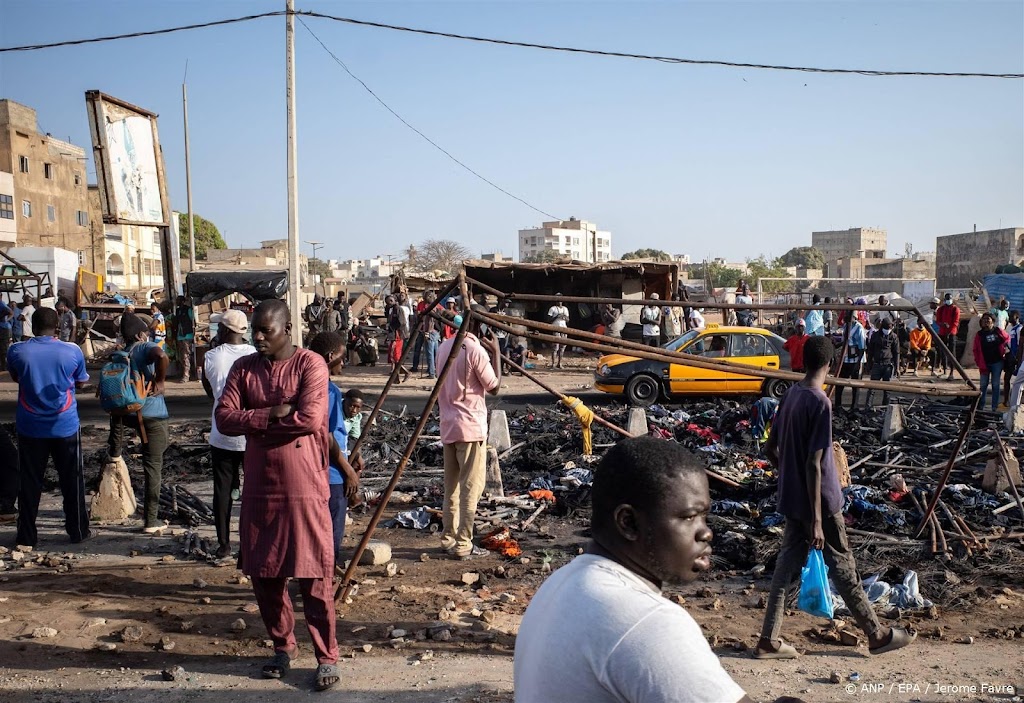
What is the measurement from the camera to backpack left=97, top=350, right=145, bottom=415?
694cm

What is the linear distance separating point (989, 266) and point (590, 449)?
146ft

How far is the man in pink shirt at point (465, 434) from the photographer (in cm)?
678

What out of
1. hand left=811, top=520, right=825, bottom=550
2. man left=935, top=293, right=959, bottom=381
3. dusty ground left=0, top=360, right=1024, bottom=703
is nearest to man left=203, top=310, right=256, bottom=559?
dusty ground left=0, top=360, right=1024, bottom=703

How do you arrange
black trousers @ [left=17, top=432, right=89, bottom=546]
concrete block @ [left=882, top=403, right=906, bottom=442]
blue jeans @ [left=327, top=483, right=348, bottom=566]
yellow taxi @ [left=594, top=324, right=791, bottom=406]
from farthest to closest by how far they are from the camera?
1. yellow taxi @ [left=594, top=324, right=791, bottom=406]
2. concrete block @ [left=882, top=403, right=906, bottom=442]
3. black trousers @ [left=17, top=432, right=89, bottom=546]
4. blue jeans @ [left=327, top=483, right=348, bottom=566]

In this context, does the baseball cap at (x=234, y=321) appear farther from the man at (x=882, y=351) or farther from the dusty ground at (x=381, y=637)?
the man at (x=882, y=351)

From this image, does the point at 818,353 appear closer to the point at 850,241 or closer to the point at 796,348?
the point at 796,348

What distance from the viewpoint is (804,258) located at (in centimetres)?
9644

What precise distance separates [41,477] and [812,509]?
6044 millimetres

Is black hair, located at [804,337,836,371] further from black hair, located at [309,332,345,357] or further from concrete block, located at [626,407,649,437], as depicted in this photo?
concrete block, located at [626,407,649,437]

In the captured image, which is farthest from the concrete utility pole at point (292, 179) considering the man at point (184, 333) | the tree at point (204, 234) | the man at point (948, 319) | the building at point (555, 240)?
the building at point (555, 240)

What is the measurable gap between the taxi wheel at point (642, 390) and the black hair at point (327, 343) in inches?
388

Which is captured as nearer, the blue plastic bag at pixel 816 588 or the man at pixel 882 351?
the blue plastic bag at pixel 816 588

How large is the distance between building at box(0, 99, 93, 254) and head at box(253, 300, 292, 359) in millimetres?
53805

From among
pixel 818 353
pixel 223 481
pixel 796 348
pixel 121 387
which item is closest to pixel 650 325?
pixel 796 348
